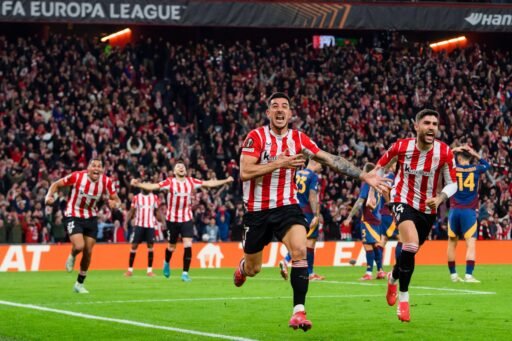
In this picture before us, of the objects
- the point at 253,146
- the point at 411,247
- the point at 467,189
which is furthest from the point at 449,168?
the point at 467,189

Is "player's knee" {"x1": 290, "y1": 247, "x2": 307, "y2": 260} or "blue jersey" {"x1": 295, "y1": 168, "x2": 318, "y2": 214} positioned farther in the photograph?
"blue jersey" {"x1": 295, "y1": 168, "x2": 318, "y2": 214}

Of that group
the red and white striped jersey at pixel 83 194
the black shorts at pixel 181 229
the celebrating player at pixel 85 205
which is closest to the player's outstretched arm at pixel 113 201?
the celebrating player at pixel 85 205

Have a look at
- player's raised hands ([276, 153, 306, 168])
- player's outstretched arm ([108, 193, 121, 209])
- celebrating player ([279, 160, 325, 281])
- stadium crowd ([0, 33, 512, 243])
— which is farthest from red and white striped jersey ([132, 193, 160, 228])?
player's raised hands ([276, 153, 306, 168])

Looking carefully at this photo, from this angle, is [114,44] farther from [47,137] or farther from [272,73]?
[47,137]

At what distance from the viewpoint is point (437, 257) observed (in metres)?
32.3

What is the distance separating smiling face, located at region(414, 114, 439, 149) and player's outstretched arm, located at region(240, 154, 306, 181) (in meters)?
2.27

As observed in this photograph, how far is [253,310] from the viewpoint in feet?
46.1

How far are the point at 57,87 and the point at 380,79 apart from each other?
512 inches

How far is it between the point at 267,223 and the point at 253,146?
0.86 meters

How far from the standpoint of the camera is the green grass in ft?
36.8

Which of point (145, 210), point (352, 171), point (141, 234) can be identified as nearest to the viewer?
point (352, 171)

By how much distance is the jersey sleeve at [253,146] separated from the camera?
1156cm

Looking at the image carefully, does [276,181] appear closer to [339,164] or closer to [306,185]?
[339,164]

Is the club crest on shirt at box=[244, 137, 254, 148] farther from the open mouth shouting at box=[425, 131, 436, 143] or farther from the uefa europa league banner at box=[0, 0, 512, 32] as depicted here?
the uefa europa league banner at box=[0, 0, 512, 32]
